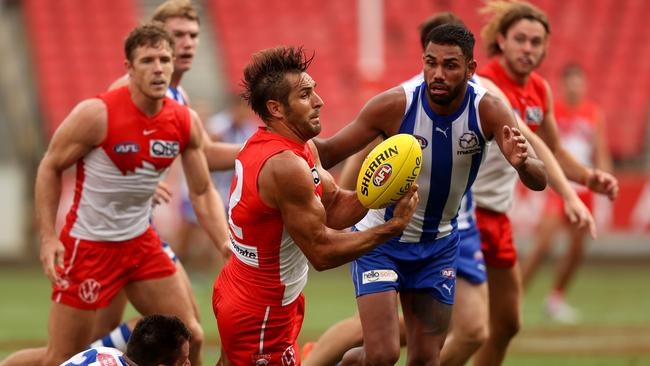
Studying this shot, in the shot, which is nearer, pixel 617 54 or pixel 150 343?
pixel 150 343

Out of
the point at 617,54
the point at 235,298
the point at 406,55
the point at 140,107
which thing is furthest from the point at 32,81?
the point at 235,298

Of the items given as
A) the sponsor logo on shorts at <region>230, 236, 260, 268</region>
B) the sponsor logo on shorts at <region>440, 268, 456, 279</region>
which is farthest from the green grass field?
the sponsor logo on shorts at <region>230, 236, 260, 268</region>

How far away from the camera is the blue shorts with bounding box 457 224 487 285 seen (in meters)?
7.78

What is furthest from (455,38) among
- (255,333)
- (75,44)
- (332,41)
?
(75,44)

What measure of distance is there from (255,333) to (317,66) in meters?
15.9

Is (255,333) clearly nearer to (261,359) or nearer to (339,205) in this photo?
(261,359)

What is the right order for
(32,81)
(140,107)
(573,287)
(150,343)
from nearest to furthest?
1. (150,343)
2. (140,107)
3. (573,287)
4. (32,81)

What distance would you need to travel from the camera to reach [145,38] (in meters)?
7.35

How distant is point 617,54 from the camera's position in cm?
2170

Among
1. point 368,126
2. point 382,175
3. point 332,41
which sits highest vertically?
point 368,126

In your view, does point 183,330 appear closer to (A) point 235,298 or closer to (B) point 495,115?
(A) point 235,298

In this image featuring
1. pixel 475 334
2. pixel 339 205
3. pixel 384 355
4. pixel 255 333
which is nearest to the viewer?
pixel 255 333

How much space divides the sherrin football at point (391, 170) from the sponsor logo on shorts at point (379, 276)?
89cm

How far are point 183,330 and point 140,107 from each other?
6.67 ft
